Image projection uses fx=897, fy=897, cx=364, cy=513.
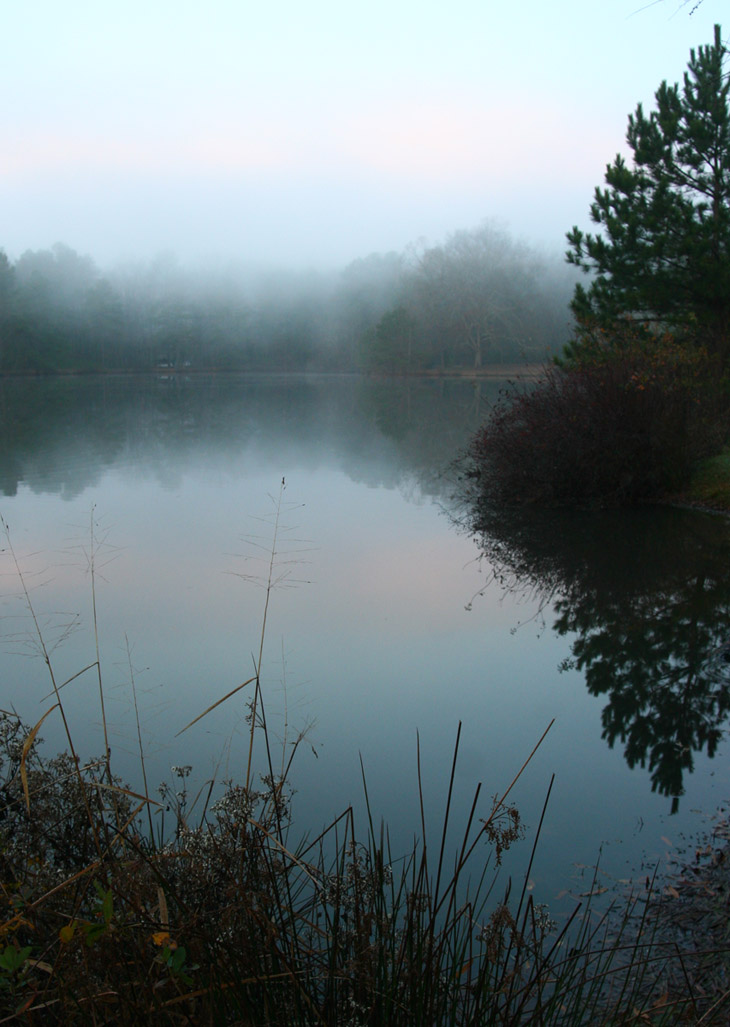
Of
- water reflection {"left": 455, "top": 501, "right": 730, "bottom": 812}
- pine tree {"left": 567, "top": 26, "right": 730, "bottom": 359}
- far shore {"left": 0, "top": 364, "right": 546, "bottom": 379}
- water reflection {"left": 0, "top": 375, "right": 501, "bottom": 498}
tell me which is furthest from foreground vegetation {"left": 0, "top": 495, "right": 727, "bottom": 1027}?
far shore {"left": 0, "top": 364, "right": 546, "bottom": 379}

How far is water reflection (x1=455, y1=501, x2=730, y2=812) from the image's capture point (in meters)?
5.51

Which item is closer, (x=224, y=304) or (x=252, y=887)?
(x=252, y=887)

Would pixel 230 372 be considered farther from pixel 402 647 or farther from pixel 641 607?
pixel 402 647

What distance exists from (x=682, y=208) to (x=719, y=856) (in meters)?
15.6

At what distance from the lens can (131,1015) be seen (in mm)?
2082

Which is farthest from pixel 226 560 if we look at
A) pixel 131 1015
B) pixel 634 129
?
pixel 634 129

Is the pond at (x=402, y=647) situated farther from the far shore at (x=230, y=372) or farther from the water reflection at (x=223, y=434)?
the far shore at (x=230, y=372)

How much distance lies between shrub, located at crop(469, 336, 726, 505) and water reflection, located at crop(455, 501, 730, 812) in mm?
562

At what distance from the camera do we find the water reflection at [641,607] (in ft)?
18.1

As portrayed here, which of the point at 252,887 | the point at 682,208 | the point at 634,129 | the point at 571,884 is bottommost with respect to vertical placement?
the point at 571,884

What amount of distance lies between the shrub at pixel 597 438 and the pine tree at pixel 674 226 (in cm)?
381

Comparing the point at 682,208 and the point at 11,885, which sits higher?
the point at 682,208

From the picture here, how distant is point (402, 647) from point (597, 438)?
6.73 metres

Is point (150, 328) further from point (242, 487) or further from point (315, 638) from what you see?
point (315, 638)
